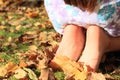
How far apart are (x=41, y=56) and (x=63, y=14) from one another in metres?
0.37

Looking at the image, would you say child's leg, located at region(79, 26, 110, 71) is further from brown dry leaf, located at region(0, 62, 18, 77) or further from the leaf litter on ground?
brown dry leaf, located at region(0, 62, 18, 77)

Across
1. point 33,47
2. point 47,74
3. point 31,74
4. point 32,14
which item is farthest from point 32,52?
point 32,14

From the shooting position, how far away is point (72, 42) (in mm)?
3498

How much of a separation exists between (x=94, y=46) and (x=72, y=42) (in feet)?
0.86

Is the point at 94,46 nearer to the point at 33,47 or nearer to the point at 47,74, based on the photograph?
the point at 47,74

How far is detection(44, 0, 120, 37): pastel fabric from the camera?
129 inches

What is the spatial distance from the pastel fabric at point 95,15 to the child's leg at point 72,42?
63mm

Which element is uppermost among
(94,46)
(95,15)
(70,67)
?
(95,15)

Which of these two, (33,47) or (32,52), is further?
(33,47)

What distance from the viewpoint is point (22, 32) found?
15.3 ft

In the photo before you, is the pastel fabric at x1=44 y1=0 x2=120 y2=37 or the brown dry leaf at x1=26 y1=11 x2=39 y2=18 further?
the brown dry leaf at x1=26 y1=11 x2=39 y2=18

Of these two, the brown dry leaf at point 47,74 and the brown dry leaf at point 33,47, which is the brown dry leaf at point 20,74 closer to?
the brown dry leaf at point 47,74

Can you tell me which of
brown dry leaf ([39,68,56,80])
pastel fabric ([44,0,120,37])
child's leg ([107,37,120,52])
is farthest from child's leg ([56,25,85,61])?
brown dry leaf ([39,68,56,80])

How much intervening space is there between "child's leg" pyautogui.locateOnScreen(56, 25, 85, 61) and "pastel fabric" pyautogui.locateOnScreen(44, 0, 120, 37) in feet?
0.21
